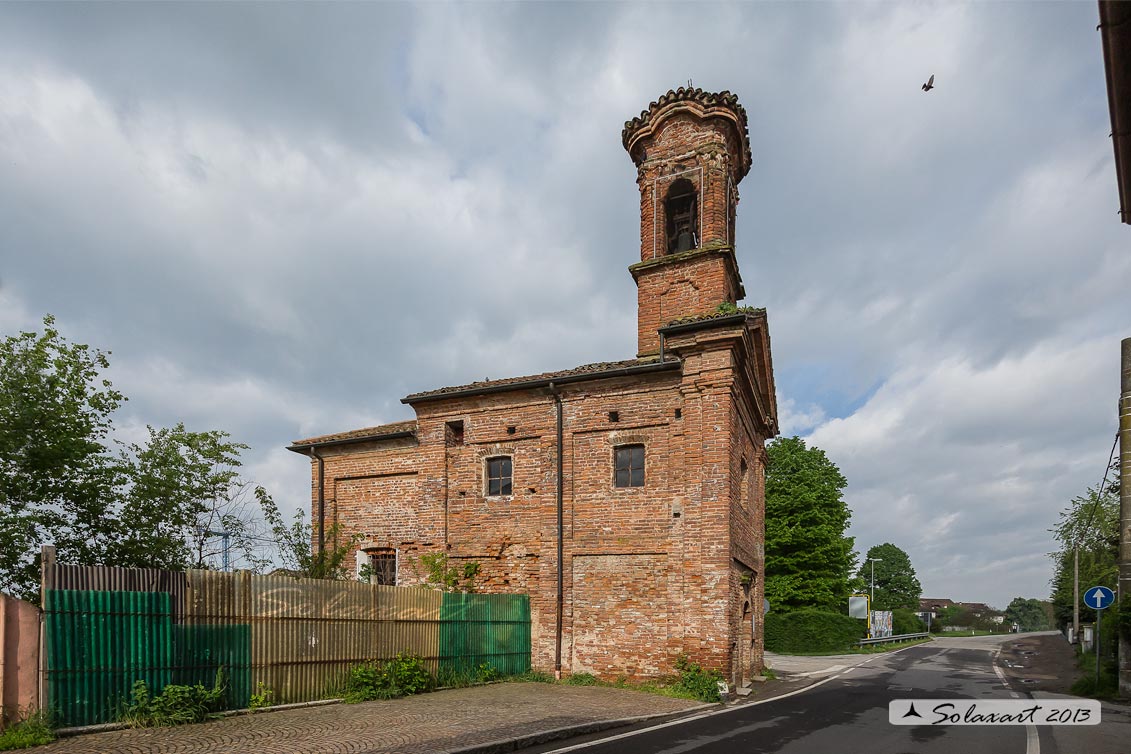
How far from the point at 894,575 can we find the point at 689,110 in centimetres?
8966

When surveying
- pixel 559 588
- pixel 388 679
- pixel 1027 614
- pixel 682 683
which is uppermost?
pixel 559 588

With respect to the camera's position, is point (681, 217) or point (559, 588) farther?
point (681, 217)

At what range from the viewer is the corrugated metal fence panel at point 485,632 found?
13688 mm

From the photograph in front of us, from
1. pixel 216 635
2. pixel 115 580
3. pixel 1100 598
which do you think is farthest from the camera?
pixel 1100 598

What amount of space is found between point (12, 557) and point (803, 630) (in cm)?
3298

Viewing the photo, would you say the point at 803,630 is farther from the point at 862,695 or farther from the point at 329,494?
the point at 329,494

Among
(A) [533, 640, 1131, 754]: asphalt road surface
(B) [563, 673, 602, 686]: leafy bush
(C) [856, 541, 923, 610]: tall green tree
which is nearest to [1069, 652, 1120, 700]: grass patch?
(A) [533, 640, 1131, 754]: asphalt road surface

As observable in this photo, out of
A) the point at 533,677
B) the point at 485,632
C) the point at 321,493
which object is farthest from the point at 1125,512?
the point at 321,493

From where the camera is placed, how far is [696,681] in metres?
13.0

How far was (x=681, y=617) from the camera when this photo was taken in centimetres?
1372

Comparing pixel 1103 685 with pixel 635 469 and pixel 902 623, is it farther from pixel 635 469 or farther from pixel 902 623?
pixel 902 623

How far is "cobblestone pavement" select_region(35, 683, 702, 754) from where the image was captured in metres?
7.67

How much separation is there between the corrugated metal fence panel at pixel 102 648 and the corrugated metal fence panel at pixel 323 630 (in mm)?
1474

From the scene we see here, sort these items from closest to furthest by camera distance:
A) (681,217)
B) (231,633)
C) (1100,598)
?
(231,633), (1100,598), (681,217)
